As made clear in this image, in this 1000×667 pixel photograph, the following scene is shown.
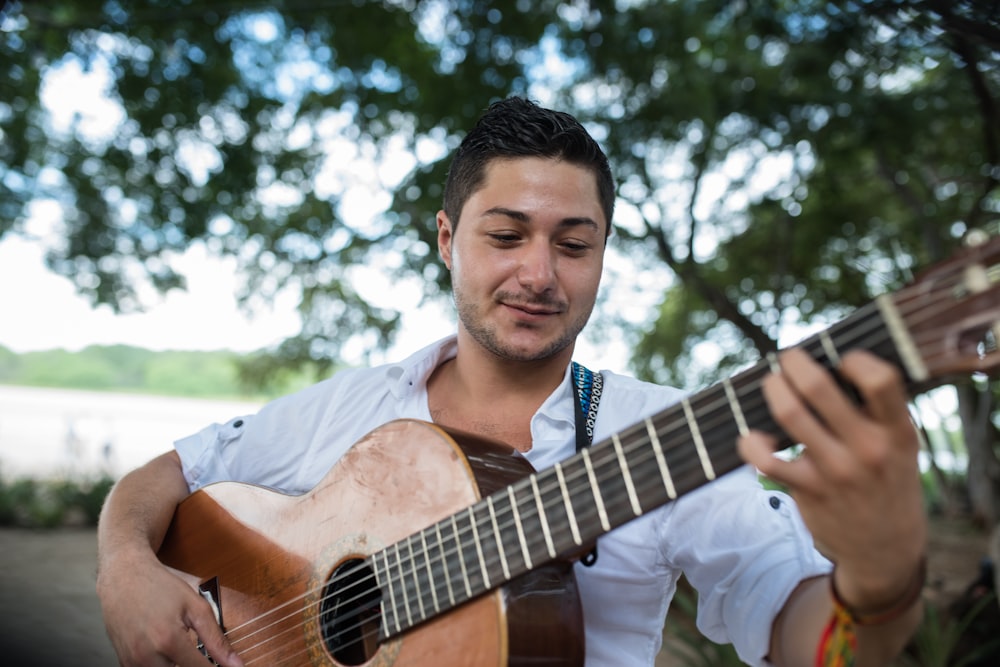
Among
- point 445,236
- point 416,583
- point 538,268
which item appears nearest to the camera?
point 416,583

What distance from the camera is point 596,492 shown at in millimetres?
1339

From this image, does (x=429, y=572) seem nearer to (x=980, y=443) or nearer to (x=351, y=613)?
(x=351, y=613)

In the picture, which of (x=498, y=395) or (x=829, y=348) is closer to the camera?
(x=829, y=348)

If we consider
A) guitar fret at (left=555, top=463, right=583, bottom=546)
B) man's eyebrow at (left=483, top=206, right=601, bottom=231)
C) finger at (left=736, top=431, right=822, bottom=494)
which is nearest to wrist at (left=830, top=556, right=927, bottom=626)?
finger at (left=736, top=431, right=822, bottom=494)

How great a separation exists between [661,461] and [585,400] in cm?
87

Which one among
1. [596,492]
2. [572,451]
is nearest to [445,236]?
[572,451]

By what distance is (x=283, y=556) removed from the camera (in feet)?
6.35

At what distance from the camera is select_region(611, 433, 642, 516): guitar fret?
4.20 ft

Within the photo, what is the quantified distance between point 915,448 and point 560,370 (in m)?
1.31

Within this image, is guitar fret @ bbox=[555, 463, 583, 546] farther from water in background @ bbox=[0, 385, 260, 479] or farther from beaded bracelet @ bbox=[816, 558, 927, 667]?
water in background @ bbox=[0, 385, 260, 479]

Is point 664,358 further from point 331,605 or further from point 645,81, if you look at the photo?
Result: point 331,605

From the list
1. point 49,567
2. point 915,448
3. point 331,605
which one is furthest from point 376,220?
point 915,448

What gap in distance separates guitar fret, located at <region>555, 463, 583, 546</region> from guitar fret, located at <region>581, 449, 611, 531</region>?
0.05m

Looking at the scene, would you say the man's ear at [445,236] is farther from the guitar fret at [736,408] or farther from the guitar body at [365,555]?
the guitar fret at [736,408]
